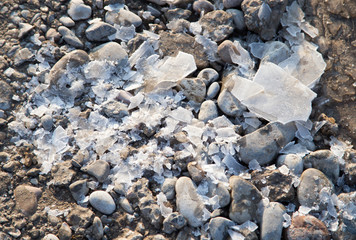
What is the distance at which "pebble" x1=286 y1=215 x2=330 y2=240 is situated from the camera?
2.09 m

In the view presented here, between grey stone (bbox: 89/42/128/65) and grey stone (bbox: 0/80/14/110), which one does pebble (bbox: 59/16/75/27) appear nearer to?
grey stone (bbox: 89/42/128/65)

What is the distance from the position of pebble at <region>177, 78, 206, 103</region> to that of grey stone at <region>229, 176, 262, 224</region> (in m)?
0.67

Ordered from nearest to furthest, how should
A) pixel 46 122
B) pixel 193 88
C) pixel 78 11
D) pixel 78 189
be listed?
pixel 78 189 → pixel 46 122 → pixel 193 88 → pixel 78 11

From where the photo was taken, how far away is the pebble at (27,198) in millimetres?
2141

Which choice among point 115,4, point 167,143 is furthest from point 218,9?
point 167,143

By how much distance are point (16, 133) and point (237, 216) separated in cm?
153

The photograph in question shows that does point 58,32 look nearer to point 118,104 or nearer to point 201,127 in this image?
point 118,104

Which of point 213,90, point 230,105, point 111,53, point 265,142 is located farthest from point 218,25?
point 265,142

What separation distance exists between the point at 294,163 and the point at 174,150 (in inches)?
30.3

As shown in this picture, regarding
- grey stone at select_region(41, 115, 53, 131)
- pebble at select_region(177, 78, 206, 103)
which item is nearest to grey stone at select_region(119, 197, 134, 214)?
grey stone at select_region(41, 115, 53, 131)

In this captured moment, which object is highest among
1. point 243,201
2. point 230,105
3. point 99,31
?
point 99,31

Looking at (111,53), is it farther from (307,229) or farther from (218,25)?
(307,229)

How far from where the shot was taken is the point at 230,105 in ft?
8.13

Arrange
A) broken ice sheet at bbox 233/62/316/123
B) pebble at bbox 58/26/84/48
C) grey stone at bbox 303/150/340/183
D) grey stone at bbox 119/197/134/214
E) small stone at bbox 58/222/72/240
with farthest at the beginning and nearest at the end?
pebble at bbox 58/26/84/48, broken ice sheet at bbox 233/62/316/123, grey stone at bbox 303/150/340/183, grey stone at bbox 119/197/134/214, small stone at bbox 58/222/72/240
